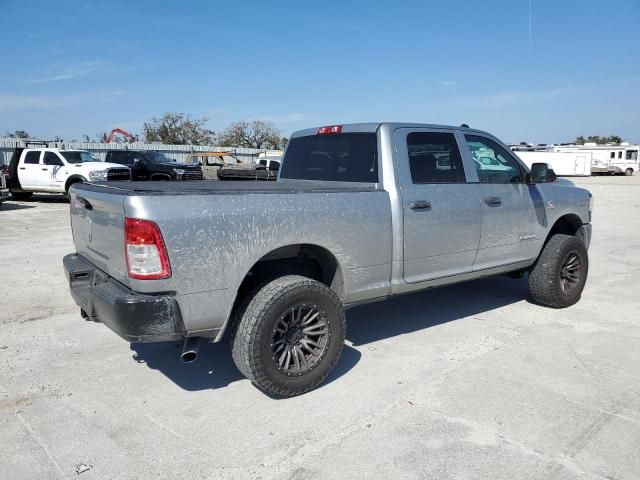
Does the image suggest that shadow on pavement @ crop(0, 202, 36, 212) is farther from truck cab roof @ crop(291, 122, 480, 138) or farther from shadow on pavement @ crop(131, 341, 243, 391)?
truck cab roof @ crop(291, 122, 480, 138)

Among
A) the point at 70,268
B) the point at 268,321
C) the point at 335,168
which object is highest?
the point at 335,168

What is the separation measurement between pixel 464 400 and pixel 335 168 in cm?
224

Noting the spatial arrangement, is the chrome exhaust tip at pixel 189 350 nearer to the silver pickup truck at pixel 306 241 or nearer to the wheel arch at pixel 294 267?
the silver pickup truck at pixel 306 241

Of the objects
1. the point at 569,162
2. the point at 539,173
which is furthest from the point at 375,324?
the point at 569,162

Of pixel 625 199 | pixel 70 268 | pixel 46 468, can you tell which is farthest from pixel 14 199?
pixel 625 199

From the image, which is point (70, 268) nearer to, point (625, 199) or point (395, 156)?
point (395, 156)

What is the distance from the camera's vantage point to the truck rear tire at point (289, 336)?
11.1ft

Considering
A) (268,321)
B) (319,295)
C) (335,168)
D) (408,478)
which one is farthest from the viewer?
(335,168)

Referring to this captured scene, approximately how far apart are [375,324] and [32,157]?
17.8m

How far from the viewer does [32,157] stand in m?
18.8

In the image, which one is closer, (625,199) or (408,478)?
(408,478)

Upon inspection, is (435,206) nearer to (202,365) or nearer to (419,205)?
(419,205)

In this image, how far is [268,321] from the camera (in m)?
3.38

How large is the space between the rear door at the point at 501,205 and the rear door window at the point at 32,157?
18.0m
